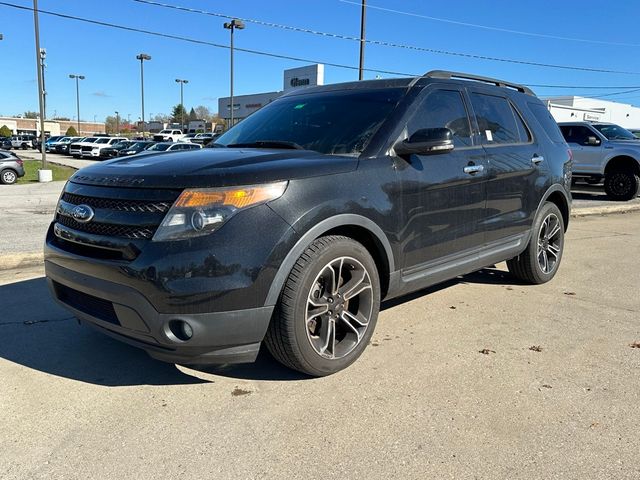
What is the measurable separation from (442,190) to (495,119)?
1.30 meters

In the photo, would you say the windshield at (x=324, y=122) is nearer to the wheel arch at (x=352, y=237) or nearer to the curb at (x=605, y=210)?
the wheel arch at (x=352, y=237)

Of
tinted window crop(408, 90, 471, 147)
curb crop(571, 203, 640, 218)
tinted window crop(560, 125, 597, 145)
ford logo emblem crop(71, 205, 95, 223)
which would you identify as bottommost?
curb crop(571, 203, 640, 218)

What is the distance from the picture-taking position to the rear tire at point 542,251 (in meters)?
5.30

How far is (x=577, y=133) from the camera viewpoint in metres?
14.4

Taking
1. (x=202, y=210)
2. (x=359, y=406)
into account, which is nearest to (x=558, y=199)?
(x=359, y=406)

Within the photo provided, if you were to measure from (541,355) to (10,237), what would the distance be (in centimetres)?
706

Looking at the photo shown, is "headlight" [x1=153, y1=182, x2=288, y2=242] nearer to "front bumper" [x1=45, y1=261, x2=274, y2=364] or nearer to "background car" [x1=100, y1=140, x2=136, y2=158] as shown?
"front bumper" [x1=45, y1=261, x2=274, y2=364]

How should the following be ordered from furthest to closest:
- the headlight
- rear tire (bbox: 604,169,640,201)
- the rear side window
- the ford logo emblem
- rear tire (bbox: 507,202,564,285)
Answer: rear tire (bbox: 604,169,640,201) < the rear side window < rear tire (bbox: 507,202,564,285) < the ford logo emblem < the headlight

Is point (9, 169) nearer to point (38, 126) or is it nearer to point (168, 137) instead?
point (168, 137)

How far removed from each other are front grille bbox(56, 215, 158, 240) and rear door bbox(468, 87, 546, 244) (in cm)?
280

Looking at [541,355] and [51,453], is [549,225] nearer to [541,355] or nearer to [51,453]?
[541,355]

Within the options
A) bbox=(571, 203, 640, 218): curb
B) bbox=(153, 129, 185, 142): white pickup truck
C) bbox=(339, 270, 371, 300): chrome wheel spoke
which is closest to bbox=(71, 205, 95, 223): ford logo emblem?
bbox=(339, 270, 371, 300): chrome wheel spoke

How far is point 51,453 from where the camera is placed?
258 cm

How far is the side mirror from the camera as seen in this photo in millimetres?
3564
